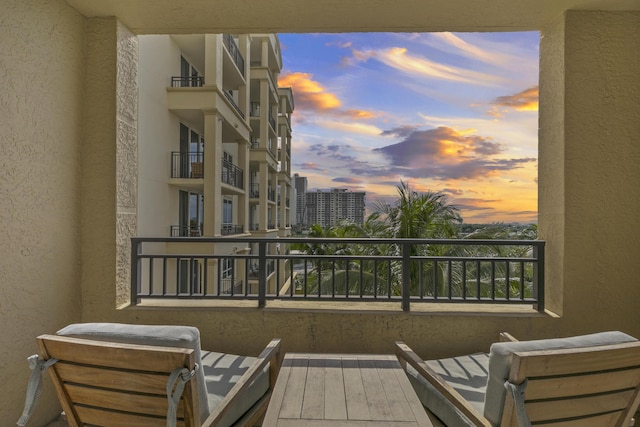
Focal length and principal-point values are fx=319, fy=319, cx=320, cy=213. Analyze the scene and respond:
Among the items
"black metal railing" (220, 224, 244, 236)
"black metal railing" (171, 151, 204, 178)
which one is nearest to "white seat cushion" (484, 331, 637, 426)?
"black metal railing" (171, 151, 204, 178)

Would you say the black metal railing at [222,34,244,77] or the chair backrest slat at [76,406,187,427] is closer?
the chair backrest slat at [76,406,187,427]

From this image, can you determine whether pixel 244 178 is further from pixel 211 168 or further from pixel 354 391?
pixel 354 391

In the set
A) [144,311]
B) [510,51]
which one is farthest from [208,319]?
[510,51]

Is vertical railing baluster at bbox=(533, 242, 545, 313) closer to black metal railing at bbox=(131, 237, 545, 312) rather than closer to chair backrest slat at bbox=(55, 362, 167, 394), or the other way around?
black metal railing at bbox=(131, 237, 545, 312)

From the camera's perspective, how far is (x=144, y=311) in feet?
10.0

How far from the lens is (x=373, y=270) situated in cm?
598

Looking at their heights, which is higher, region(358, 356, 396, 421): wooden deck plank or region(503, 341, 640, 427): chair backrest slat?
region(503, 341, 640, 427): chair backrest slat

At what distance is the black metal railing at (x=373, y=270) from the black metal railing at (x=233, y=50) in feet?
20.4

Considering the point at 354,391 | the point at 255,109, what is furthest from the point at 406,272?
the point at 255,109

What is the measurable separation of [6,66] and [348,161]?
2039 cm

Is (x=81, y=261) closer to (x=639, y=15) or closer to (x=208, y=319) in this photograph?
(x=208, y=319)

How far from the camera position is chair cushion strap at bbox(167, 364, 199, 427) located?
1387 millimetres

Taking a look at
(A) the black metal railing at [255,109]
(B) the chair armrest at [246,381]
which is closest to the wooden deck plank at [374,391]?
(B) the chair armrest at [246,381]

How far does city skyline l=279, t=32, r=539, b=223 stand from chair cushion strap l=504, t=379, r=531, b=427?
2493 millimetres
